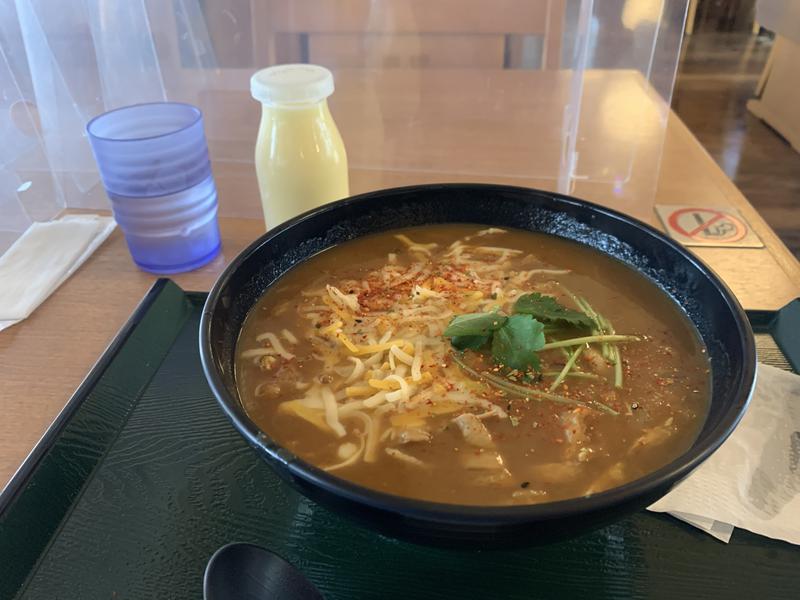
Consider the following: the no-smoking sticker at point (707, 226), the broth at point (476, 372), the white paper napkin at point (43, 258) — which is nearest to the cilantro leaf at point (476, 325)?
the broth at point (476, 372)

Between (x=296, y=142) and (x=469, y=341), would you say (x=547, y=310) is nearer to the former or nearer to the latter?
(x=469, y=341)

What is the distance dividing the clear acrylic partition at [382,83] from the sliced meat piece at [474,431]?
1.10 metres

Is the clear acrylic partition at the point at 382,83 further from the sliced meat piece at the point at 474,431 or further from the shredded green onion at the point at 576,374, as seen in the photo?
the sliced meat piece at the point at 474,431

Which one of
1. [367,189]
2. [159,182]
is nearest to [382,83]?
[367,189]

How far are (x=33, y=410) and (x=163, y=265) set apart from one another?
18.9 inches

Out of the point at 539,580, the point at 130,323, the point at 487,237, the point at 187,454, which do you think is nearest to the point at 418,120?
the point at 487,237

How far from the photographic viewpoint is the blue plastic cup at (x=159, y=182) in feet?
4.65

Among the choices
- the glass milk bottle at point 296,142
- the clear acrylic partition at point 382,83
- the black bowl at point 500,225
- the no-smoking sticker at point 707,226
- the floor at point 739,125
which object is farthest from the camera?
the floor at point 739,125

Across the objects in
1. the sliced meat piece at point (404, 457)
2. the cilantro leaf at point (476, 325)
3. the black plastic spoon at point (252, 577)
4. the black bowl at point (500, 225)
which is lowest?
the black plastic spoon at point (252, 577)

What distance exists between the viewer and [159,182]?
145 cm

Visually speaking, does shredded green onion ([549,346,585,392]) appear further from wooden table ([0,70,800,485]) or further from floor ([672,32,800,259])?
floor ([672,32,800,259])

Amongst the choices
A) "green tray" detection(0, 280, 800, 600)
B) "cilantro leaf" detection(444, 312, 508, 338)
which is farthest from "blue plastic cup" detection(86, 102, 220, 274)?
"cilantro leaf" detection(444, 312, 508, 338)

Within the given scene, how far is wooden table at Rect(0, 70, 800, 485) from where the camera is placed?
125 cm

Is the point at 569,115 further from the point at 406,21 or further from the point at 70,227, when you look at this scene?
the point at 70,227
